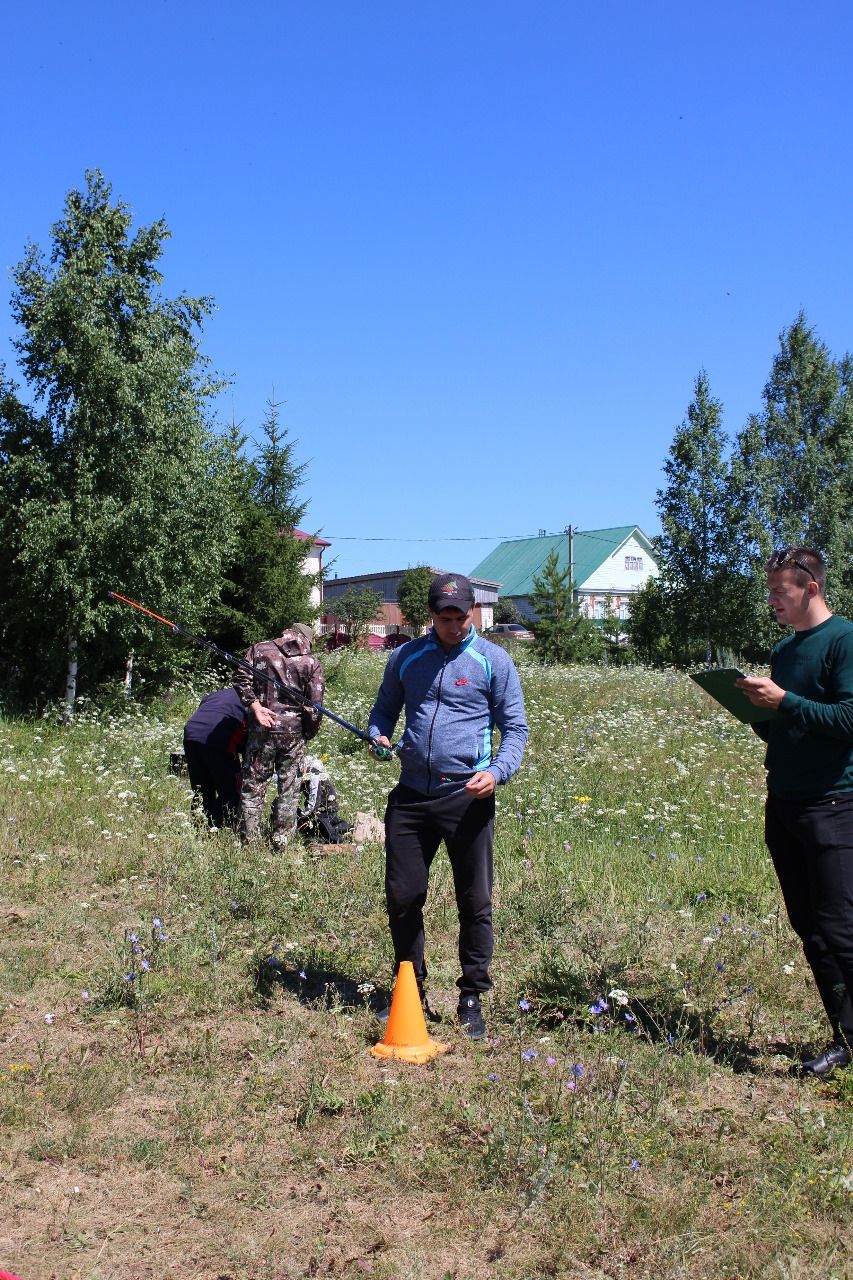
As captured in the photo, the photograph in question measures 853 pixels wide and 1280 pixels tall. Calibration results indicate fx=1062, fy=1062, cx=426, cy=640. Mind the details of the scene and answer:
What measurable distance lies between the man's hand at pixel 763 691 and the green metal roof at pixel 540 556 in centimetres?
5621

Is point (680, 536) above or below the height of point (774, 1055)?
above

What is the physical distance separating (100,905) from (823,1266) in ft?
15.3

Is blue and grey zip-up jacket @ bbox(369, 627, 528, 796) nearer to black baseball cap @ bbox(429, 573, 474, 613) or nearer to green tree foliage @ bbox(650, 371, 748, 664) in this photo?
black baseball cap @ bbox(429, 573, 474, 613)

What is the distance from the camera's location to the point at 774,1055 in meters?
4.39

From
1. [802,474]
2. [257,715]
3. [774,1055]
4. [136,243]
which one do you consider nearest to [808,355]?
[802,474]

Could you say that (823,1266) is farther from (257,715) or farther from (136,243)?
(136,243)

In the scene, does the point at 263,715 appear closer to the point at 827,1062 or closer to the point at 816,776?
the point at 816,776

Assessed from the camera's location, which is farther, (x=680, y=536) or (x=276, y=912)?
(x=680, y=536)

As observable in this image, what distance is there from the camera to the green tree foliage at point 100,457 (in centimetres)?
1499

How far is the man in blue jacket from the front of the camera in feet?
15.2

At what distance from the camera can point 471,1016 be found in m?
4.64

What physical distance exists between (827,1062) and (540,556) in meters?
66.0

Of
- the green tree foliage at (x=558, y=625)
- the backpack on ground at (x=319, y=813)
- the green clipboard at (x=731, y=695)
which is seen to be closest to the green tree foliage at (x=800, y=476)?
the green tree foliage at (x=558, y=625)

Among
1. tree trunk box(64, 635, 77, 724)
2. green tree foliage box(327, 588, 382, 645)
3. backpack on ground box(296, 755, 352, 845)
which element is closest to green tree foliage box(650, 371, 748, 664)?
green tree foliage box(327, 588, 382, 645)
